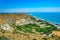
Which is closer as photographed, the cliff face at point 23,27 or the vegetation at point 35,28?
the cliff face at point 23,27

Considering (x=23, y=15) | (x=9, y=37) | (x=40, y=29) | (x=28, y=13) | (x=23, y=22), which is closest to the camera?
(x=9, y=37)

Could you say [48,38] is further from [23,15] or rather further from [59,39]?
[23,15]

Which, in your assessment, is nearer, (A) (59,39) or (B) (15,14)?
(A) (59,39)

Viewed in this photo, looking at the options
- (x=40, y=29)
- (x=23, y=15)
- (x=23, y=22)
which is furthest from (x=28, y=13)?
(x=40, y=29)

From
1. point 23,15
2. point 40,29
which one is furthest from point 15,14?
point 40,29

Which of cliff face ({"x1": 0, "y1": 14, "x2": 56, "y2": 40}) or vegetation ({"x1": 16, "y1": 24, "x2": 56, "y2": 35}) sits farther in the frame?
vegetation ({"x1": 16, "y1": 24, "x2": 56, "y2": 35})

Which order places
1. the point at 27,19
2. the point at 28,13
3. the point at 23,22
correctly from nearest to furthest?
the point at 23,22, the point at 27,19, the point at 28,13
